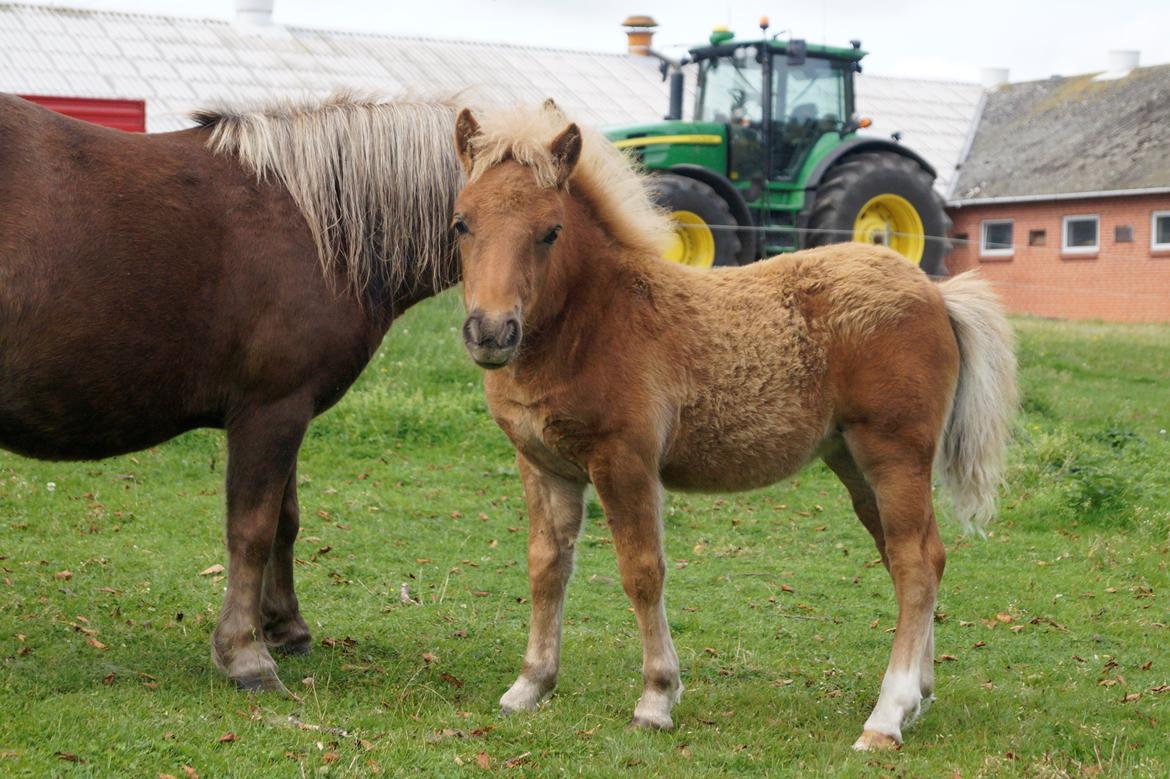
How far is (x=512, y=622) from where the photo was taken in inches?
263

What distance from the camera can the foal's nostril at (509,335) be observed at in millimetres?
4258

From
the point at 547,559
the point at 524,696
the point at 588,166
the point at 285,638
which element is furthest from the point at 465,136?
the point at 285,638

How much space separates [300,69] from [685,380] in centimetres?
2461

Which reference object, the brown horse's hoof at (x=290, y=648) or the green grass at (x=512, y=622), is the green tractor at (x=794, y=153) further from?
the brown horse's hoof at (x=290, y=648)

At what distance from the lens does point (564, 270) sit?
482 centimetres

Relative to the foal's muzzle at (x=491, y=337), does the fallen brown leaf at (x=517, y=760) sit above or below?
below

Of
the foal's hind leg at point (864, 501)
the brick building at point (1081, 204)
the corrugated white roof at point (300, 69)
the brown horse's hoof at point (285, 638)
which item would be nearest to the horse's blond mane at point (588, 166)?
the foal's hind leg at point (864, 501)

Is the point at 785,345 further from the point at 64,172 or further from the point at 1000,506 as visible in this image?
the point at 1000,506

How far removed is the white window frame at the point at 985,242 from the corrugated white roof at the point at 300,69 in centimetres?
159

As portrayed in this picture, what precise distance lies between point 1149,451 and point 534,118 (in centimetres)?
778

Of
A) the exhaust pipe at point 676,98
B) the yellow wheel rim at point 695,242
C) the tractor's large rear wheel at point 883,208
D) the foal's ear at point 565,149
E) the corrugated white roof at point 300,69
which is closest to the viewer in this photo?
the foal's ear at point 565,149

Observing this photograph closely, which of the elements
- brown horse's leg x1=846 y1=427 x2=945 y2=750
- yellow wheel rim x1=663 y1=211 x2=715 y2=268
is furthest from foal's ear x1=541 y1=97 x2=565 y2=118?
yellow wheel rim x1=663 y1=211 x2=715 y2=268

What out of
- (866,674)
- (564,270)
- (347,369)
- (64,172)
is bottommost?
(866,674)

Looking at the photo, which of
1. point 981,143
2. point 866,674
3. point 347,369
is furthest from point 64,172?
point 981,143
